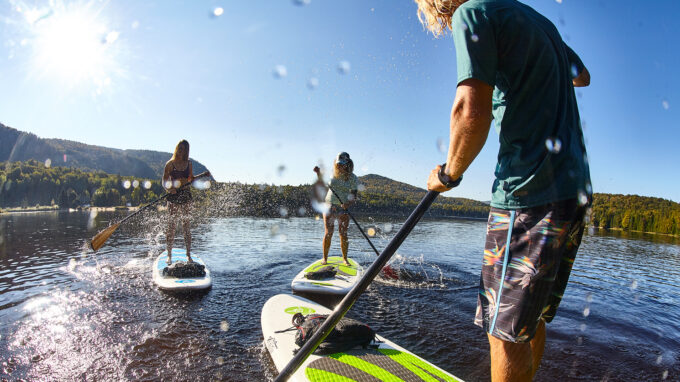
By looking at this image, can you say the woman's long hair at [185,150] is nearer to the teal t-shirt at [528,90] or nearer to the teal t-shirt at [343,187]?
the teal t-shirt at [343,187]

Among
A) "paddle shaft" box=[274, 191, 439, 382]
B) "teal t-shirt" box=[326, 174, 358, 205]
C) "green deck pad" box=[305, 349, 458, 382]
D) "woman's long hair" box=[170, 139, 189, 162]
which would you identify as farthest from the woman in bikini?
"paddle shaft" box=[274, 191, 439, 382]

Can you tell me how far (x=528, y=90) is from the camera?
1.68 m

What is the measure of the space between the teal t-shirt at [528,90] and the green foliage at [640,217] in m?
68.1

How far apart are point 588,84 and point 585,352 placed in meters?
5.24

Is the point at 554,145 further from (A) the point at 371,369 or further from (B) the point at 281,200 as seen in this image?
(B) the point at 281,200

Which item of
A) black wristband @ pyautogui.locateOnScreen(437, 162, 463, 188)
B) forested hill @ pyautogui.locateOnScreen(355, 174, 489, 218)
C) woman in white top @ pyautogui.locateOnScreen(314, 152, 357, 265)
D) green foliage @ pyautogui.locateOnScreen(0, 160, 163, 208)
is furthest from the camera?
green foliage @ pyautogui.locateOnScreen(0, 160, 163, 208)

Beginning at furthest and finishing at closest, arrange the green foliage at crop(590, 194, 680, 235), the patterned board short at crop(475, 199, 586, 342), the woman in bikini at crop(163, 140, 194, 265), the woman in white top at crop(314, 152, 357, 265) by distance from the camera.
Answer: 1. the green foliage at crop(590, 194, 680, 235)
2. the woman in white top at crop(314, 152, 357, 265)
3. the woman in bikini at crop(163, 140, 194, 265)
4. the patterned board short at crop(475, 199, 586, 342)

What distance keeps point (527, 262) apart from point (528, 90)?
93 cm

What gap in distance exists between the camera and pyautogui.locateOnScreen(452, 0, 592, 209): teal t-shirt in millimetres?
1632

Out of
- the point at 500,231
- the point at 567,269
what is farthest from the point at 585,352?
the point at 500,231

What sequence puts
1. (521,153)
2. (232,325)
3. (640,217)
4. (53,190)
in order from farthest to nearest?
(53,190) → (640,217) → (232,325) → (521,153)

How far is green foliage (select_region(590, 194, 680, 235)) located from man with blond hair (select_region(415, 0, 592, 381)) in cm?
6808

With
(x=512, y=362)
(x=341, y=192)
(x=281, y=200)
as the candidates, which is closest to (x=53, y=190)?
(x=281, y=200)

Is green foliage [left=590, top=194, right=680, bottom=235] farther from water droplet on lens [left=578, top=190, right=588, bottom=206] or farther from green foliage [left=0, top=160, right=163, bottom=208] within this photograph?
green foliage [left=0, top=160, right=163, bottom=208]
